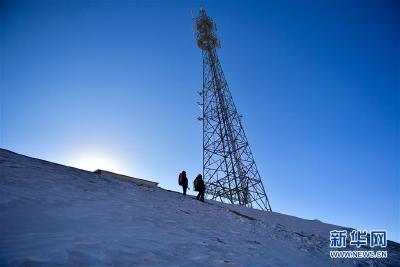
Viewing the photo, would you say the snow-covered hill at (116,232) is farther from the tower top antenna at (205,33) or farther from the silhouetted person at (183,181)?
the tower top antenna at (205,33)

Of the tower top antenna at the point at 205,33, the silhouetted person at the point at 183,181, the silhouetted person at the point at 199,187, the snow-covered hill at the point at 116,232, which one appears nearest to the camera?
the snow-covered hill at the point at 116,232

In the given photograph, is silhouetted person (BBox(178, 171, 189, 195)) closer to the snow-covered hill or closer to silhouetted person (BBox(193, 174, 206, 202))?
silhouetted person (BBox(193, 174, 206, 202))

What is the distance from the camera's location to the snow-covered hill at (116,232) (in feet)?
16.3

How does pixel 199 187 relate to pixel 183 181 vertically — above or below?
below

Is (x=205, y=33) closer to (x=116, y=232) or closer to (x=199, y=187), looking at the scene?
(x=199, y=187)

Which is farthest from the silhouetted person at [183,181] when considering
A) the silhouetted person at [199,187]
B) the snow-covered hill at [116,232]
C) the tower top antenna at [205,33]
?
the tower top antenna at [205,33]

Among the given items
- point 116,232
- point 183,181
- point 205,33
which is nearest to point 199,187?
point 183,181

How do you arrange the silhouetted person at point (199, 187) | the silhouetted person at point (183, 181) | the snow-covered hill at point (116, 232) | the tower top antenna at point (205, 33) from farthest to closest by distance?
the tower top antenna at point (205, 33) → the silhouetted person at point (183, 181) → the silhouetted person at point (199, 187) → the snow-covered hill at point (116, 232)

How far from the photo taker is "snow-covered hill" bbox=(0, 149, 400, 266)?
498 cm

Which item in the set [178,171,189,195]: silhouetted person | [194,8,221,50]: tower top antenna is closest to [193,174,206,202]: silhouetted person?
[178,171,189,195]: silhouetted person

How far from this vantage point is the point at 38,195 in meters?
7.97

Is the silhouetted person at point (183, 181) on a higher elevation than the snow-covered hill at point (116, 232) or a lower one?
higher

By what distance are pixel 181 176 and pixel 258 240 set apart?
7804mm

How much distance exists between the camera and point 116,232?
6391 millimetres
